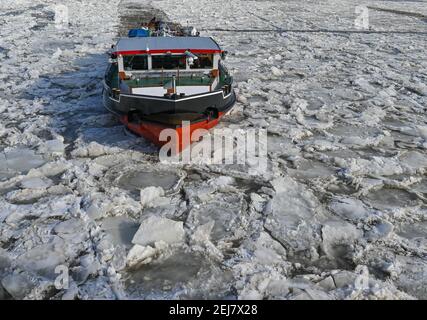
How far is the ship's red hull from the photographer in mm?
6273

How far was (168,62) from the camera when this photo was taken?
725 centimetres

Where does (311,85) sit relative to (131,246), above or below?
above

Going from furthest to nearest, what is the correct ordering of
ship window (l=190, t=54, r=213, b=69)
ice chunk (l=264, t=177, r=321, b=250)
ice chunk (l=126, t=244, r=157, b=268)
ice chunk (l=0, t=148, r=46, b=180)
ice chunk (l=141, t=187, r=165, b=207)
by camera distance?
ship window (l=190, t=54, r=213, b=69), ice chunk (l=0, t=148, r=46, b=180), ice chunk (l=141, t=187, r=165, b=207), ice chunk (l=264, t=177, r=321, b=250), ice chunk (l=126, t=244, r=157, b=268)

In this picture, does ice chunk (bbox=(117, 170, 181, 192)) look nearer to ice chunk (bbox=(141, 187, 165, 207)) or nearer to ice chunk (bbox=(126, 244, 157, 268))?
ice chunk (bbox=(141, 187, 165, 207))

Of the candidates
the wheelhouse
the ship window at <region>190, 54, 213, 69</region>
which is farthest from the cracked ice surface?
→ the ship window at <region>190, 54, 213, 69</region>

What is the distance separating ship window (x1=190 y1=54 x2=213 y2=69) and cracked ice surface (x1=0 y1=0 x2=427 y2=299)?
3.84ft

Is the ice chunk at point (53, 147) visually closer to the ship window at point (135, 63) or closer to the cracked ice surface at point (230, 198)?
the cracked ice surface at point (230, 198)

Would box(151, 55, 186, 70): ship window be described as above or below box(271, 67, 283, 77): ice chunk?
above

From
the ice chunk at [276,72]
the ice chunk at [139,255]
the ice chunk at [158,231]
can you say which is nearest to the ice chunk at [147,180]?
the ice chunk at [158,231]

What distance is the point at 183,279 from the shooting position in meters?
4.07

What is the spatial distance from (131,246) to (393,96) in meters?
7.99

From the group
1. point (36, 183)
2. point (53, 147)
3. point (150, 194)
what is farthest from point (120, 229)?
point (53, 147)
